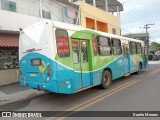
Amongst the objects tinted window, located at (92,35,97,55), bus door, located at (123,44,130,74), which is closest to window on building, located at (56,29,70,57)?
tinted window, located at (92,35,97,55)

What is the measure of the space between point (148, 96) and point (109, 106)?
1981 millimetres

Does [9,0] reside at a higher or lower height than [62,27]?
higher

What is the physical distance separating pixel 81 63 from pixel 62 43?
50.5 inches

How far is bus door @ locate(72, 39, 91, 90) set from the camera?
6.76 m

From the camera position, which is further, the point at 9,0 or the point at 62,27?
the point at 9,0

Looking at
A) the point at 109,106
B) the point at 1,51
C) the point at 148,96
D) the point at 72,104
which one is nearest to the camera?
the point at 109,106

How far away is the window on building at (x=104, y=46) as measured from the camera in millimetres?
8461

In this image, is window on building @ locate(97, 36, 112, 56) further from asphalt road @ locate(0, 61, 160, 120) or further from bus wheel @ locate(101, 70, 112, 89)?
asphalt road @ locate(0, 61, 160, 120)

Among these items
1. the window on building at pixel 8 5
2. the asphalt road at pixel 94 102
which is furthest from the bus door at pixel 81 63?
the window on building at pixel 8 5

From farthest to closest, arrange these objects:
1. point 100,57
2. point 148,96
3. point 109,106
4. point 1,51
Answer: point 1,51, point 100,57, point 148,96, point 109,106

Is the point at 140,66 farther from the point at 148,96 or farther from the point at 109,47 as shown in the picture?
the point at 148,96

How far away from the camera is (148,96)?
7.07 m

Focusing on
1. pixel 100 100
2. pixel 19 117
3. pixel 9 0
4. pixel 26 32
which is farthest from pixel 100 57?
pixel 9 0

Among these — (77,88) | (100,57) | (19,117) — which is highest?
(100,57)
